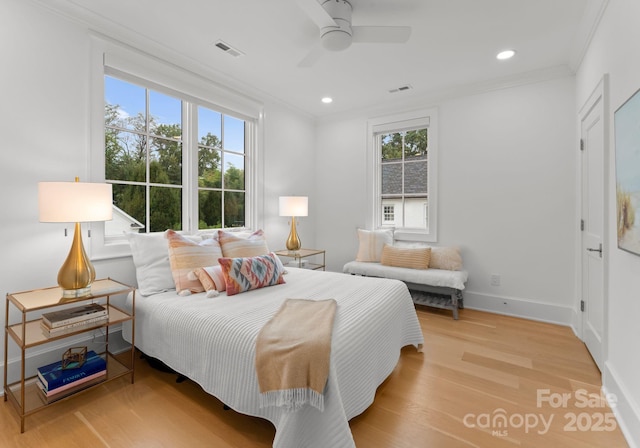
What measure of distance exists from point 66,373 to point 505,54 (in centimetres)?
430

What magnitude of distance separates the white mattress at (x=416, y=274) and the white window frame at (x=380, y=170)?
0.58m

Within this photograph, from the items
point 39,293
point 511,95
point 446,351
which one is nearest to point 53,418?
point 39,293

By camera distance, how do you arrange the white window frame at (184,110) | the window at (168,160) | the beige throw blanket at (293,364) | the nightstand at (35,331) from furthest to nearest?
1. the window at (168,160)
2. the white window frame at (184,110)
3. the nightstand at (35,331)
4. the beige throw blanket at (293,364)

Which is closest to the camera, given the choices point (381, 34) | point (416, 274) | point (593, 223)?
point (381, 34)

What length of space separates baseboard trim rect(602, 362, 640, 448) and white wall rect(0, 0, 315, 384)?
136 inches

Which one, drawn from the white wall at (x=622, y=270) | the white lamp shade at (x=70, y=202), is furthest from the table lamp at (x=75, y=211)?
the white wall at (x=622, y=270)

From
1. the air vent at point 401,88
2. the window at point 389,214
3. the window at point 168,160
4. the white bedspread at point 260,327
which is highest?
the air vent at point 401,88

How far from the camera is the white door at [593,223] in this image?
85.4 inches

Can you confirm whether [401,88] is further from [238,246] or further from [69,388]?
[69,388]

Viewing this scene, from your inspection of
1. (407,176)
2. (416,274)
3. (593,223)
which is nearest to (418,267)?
(416,274)

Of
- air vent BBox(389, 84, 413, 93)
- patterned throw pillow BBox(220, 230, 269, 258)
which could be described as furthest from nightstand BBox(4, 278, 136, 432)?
air vent BBox(389, 84, 413, 93)

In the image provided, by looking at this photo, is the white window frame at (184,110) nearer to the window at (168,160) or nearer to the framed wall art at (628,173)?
the window at (168,160)

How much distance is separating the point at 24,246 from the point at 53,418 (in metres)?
1.12

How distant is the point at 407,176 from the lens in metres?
4.23
